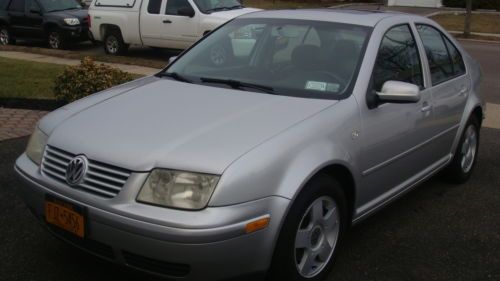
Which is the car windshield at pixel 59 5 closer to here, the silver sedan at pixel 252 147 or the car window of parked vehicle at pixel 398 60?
the silver sedan at pixel 252 147

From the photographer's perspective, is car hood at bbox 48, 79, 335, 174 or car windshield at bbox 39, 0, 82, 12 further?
car windshield at bbox 39, 0, 82, 12

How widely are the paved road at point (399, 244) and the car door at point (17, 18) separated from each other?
1119 cm

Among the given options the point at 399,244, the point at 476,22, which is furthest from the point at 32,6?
the point at 476,22

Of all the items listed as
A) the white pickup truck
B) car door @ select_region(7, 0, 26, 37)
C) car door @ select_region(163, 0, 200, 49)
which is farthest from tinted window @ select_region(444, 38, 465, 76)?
car door @ select_region(7, 0, 26, 37)

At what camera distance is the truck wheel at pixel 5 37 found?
15708 mm

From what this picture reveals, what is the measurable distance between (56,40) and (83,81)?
338 inches

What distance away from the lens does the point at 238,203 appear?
2771mm

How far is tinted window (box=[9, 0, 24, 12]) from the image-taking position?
15.3m

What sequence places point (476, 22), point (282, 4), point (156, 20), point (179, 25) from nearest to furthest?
1. point (179, 25)
2. point (156, 20)
3. point (476, 22)
4. point (282, 4)

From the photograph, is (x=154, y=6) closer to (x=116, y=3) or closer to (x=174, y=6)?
(x=174, y=6)

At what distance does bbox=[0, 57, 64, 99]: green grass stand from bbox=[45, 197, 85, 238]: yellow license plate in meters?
4.97

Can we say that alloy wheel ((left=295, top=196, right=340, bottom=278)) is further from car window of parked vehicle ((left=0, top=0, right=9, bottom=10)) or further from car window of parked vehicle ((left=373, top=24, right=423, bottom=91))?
car window of parked vehicle ((left=0, top=0, right=9, bottom=10))

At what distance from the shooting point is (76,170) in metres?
3.00

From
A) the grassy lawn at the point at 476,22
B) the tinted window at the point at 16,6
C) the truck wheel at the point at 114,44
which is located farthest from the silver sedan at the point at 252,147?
the grassy lawn at the point at 476,22
